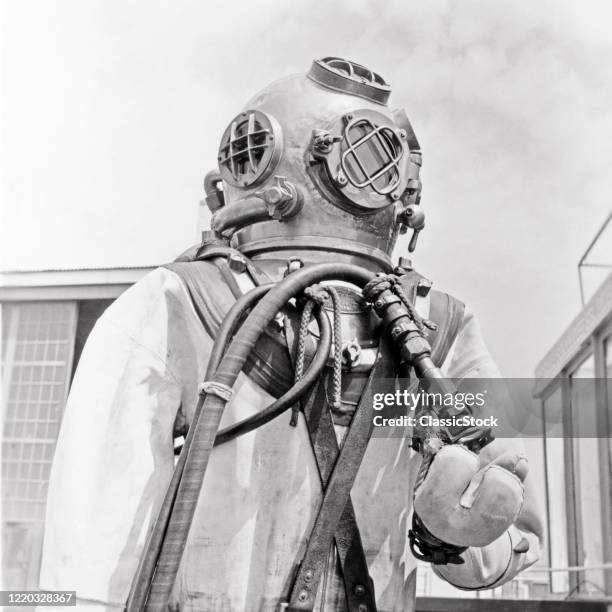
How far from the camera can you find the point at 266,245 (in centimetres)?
216

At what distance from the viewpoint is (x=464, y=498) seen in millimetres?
1681

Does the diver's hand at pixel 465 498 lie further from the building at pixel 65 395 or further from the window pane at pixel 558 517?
the window pane at pixel 558 517

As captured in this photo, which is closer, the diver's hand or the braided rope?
the diver's hand

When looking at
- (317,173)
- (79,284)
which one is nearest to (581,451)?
(79,284)

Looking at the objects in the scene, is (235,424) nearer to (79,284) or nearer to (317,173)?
(317,173)

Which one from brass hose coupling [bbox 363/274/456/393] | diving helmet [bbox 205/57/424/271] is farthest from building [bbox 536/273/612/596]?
brass hose coupling [bbox 363/274/456/393]

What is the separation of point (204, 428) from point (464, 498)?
520 mm

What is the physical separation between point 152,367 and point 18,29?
1350 millimetres

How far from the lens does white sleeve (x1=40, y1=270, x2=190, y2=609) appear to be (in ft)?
5.77

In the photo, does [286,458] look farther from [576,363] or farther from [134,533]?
[576,363]

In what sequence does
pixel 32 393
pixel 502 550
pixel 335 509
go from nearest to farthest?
1. pixel 335 509
2. pixel 502 550
3. pixel 32 393

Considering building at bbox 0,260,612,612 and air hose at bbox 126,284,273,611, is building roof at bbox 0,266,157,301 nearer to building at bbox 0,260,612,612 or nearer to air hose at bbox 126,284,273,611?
building at bbox 0,260,612,612

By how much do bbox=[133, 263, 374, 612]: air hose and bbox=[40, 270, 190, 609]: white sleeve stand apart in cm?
17

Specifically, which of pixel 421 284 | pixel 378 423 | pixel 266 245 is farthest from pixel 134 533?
pixel 421 284
